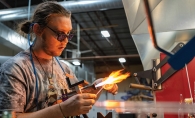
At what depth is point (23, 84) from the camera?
0.92m

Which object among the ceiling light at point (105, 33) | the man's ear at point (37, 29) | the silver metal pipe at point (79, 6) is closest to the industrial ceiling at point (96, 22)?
the silver metal pipe at point (79, 6)

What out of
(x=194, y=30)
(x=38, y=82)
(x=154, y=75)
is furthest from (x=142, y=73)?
(x=38, y=82)

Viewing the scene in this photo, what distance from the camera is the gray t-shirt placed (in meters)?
0.87

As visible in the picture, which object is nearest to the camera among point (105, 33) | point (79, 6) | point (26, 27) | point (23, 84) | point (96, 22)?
point (23, 84)

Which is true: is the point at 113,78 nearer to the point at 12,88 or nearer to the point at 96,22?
the point at 12,88

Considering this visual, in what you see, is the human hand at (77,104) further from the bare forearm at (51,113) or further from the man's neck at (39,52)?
the man's neck at (39,52)

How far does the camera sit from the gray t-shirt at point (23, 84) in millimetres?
873

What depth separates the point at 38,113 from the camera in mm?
851

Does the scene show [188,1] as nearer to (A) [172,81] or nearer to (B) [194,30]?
(B) [194,30]

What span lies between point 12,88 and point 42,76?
0.18m

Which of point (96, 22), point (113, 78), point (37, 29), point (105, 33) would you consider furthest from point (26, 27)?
point (105, 33)

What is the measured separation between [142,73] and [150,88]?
104 mm

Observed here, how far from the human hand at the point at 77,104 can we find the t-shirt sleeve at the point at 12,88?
7.3 inches

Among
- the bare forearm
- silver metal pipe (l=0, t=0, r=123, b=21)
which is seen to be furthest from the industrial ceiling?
the bare forearm
